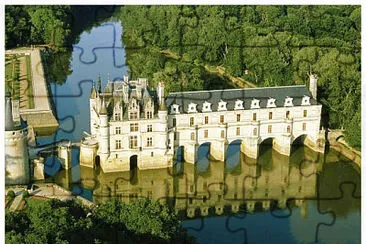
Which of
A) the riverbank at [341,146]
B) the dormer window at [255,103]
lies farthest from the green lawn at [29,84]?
the riverbank at [341,146]

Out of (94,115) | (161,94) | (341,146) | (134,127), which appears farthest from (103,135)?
(341,146)

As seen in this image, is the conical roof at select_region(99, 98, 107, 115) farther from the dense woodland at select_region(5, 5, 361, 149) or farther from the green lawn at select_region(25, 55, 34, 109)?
the green lawn at select_region(25, 55, 34, 109)

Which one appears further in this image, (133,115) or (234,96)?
(234,96)

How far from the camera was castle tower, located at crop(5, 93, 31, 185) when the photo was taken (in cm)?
1936

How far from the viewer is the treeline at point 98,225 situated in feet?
43.2

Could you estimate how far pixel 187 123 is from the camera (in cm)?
2203

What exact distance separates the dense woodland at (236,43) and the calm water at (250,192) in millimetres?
2470

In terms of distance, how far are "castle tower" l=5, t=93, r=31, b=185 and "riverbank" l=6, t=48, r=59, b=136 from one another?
2.18 metres

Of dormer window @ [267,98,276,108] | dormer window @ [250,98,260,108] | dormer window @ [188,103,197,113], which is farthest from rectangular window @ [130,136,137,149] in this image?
dormer window @ [267,98,276,108]

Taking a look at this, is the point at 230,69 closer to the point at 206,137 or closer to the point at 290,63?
the point at 290,63

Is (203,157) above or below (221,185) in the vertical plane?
above

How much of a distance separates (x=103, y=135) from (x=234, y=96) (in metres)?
4.59

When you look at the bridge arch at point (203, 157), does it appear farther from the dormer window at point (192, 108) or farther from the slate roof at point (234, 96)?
the slate roof at point (234, 96)

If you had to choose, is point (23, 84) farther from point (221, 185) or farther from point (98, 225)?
point (98, 225)
